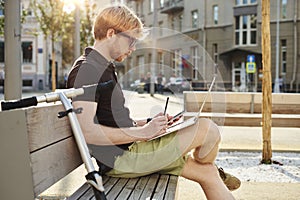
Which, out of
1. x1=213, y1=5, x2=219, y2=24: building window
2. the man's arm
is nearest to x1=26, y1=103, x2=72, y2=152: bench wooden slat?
the man's arm

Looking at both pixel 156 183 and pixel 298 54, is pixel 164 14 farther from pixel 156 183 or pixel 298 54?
pixel 156 183

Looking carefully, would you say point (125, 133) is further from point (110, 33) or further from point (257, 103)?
point (257, 103)

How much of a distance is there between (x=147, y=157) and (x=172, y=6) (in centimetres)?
4158

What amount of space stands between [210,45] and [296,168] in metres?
33.9

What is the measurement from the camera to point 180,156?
2.91 meters

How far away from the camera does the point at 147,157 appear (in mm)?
2820

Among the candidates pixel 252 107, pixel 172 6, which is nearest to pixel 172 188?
pixel 252 107

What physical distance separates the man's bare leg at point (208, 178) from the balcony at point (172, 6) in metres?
40.9

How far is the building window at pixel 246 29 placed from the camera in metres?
36.5

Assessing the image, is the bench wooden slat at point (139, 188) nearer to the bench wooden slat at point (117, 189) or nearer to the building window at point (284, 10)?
the bench wooden slat at point (117, 189)

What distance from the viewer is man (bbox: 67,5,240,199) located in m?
2.71

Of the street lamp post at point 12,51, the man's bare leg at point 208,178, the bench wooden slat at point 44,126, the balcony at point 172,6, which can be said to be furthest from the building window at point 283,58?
the bench wooden slat at point 44,126

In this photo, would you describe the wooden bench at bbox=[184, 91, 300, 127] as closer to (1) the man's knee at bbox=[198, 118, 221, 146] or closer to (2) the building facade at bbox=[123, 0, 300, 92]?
(1) the man's knee at bbox=[198, 118, 221, 146]

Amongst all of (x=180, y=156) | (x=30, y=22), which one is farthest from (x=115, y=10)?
(x=30, y=22)
